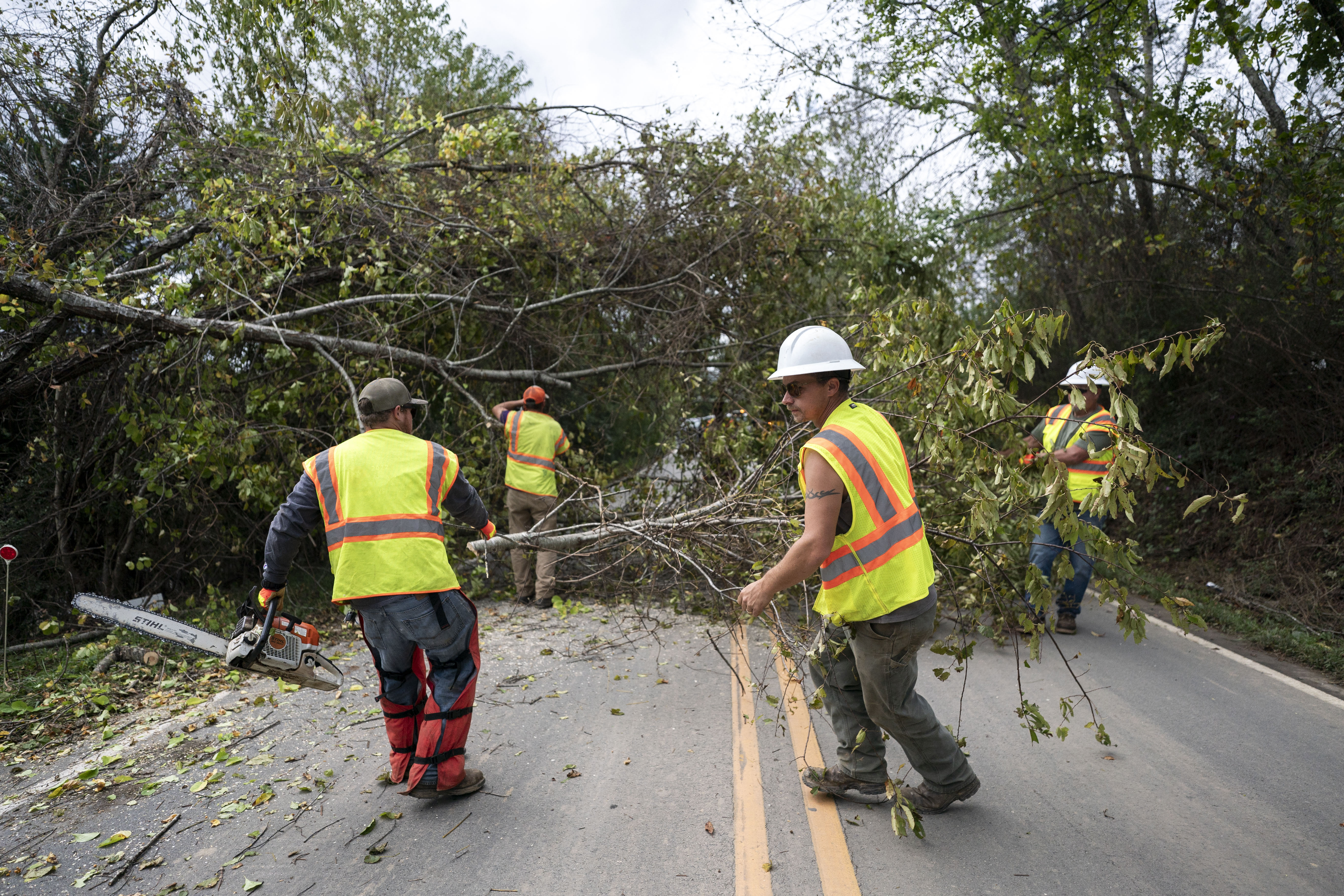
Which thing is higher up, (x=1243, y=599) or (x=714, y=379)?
(x=714, y=379)

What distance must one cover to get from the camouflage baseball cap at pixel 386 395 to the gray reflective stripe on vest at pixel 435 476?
253mm

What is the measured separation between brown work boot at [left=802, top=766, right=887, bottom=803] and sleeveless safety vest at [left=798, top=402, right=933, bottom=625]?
0.86m

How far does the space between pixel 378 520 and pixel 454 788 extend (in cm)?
129

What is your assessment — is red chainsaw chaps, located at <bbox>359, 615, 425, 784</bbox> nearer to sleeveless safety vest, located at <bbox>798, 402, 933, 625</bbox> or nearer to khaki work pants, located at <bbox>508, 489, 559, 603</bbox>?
sleeveless safety vest, located at <bbox>798, 402, 933, 625</bbox>

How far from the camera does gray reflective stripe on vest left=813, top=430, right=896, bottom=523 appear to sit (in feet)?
9.91

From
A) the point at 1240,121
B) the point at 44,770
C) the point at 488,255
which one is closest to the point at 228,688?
the point at 44,770

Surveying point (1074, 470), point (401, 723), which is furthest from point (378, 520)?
point (1074, 470)

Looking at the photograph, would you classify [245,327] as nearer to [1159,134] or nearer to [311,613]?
[311,613]

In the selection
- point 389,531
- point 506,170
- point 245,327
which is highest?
point 506,170

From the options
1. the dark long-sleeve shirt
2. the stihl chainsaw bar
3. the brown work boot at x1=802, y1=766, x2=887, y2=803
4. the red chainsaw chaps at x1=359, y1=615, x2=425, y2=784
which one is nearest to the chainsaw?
the stihl chainsaw bar

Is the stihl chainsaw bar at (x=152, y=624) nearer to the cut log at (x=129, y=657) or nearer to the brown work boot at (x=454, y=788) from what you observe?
the cut log at (x=129, y=657)

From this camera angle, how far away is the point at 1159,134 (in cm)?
865

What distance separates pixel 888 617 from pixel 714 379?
20.1ft

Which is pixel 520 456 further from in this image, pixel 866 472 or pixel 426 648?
pixel 866 472
